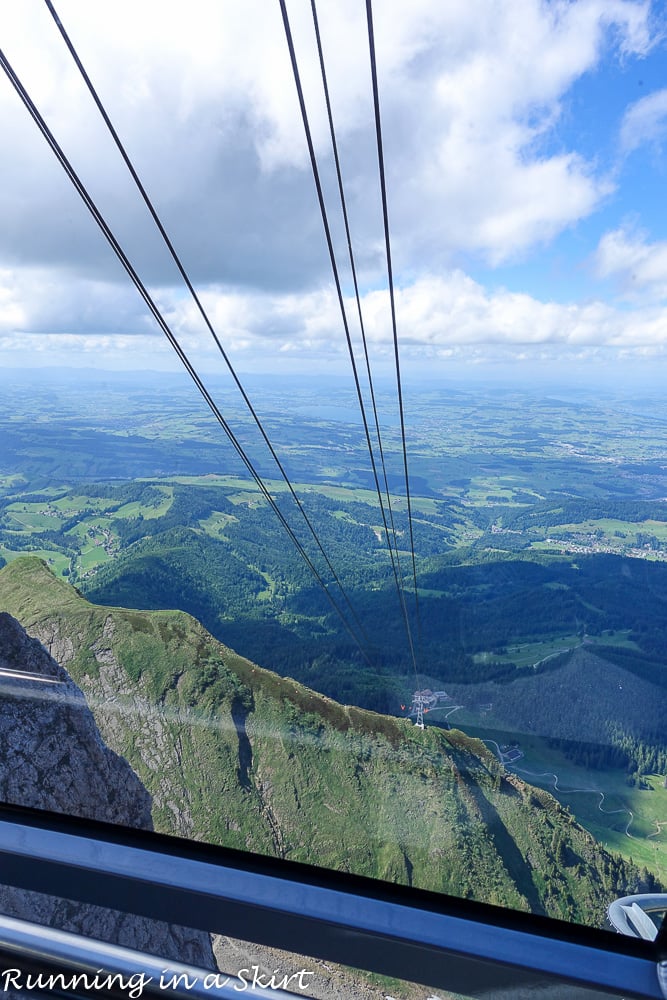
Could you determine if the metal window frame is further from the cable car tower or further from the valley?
the cable car tower

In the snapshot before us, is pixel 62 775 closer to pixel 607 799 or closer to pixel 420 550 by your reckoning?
pixel 607 799

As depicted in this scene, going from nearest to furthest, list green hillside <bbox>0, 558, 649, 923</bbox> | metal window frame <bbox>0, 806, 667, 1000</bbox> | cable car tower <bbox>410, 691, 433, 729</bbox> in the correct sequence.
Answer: metal window frame <bbox>0, 806, 667, 1000</bbox>, green hillside <bbox>0, 558, 649, 923</bbox>, cable car tower <bbox>410, 691, 433, 729</bbox>

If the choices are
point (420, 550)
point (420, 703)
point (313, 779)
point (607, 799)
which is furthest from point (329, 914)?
point (420, 550)

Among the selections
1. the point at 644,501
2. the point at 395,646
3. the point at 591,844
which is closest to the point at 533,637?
the point at 395,646

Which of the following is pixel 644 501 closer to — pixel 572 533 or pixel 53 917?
pixel 572 533

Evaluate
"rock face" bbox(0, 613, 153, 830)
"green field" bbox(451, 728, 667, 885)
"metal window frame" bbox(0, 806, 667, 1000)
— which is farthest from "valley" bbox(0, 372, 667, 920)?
"metal window frame" bbox(0, 806, 667, 1000)

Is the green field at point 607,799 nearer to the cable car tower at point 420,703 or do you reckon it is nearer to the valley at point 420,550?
the valley at point 420,550

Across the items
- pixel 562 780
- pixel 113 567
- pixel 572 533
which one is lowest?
pixel 572 533
